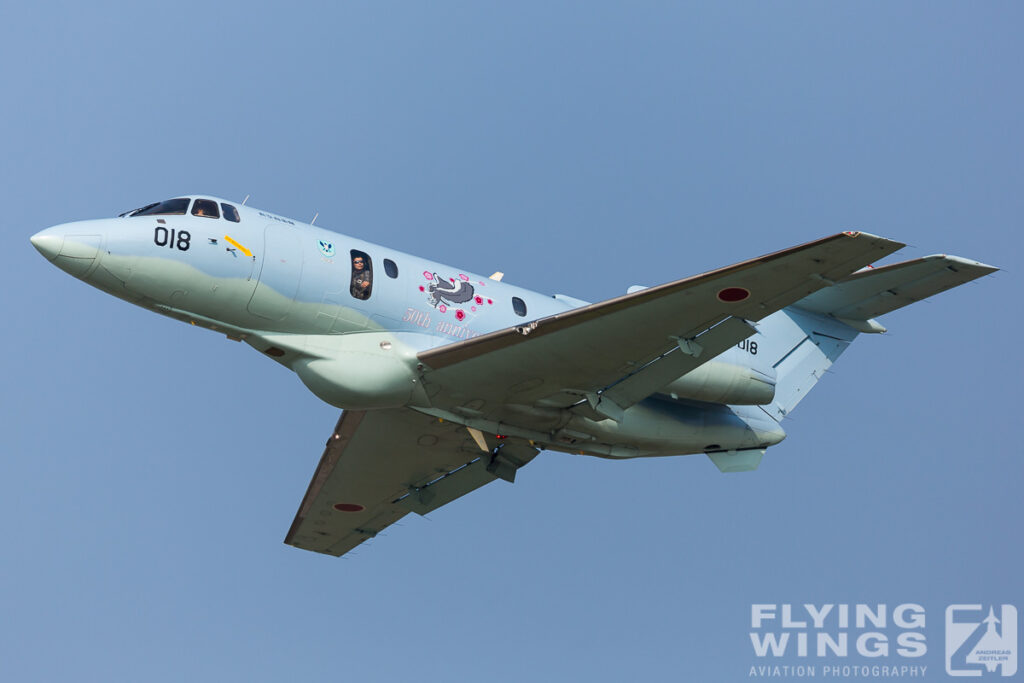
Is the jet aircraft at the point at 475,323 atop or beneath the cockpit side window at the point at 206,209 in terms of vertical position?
beneath

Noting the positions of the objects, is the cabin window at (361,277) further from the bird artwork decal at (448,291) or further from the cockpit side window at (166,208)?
the cockpit side window at (166,208)

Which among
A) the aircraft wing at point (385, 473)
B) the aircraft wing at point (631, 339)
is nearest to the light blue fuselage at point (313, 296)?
the aircraft wing at point (631, 339)

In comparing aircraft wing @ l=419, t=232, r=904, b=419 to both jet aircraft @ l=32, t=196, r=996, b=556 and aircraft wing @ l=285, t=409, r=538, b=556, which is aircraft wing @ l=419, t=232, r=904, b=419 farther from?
aircraft wing @ l=285, t=409, r=538, b=556

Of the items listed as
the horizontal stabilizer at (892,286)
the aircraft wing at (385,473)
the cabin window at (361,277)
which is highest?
the horizontal stabilizer at (892,286)

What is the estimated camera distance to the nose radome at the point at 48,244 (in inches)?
818

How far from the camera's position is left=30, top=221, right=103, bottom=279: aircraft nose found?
20.8m

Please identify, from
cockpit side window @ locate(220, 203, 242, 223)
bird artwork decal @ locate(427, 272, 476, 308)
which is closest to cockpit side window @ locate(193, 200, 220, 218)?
cockpit side window @ locate(220, 203, 242, 223)

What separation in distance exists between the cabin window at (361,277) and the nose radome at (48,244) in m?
4.86

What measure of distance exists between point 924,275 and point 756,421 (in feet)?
15.2

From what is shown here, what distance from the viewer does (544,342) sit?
2169 centimetres

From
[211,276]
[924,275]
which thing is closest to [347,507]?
[211,276]

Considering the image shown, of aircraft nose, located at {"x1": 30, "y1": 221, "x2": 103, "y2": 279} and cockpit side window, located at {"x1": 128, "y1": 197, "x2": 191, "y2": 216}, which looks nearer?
aircraft nose, located at {"x1": 30, "y1": 221, "x2": 103, "y2": 279}

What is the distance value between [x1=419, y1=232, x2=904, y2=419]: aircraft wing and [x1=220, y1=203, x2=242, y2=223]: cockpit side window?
3974 millimetres

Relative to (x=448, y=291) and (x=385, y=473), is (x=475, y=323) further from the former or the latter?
(x=385, y=473)
